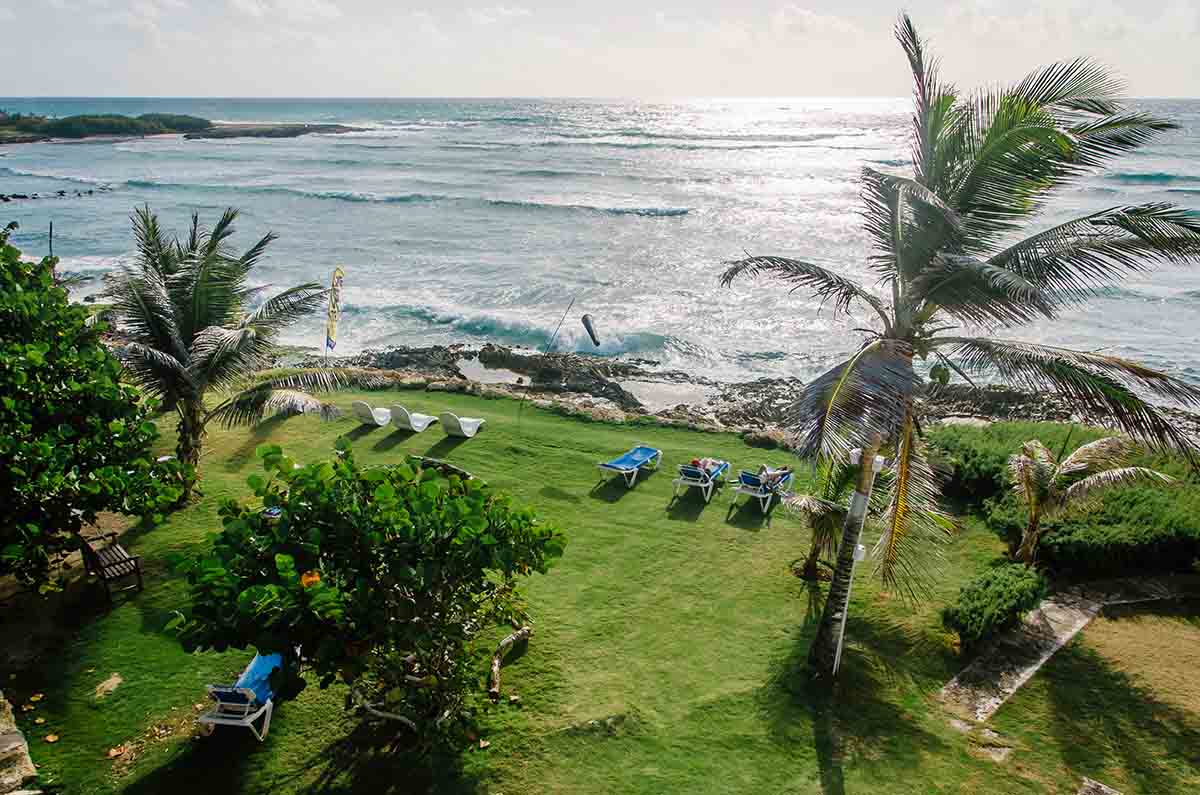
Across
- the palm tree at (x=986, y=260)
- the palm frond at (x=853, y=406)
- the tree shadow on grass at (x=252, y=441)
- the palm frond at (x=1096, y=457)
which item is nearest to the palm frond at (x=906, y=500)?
the palm tree at (x=986, y=260)

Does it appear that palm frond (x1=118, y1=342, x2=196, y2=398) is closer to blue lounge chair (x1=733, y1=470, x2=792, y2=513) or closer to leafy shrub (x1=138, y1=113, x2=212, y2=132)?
blue lounge chair (x1=733, y1=470, x2=792, y2=513)

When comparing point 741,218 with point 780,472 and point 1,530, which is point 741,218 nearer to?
point 780,472

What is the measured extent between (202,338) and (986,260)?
1075 cm

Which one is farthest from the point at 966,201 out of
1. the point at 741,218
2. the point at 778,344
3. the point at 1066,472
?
the point at 741,218

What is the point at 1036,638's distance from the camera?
30.3 ft

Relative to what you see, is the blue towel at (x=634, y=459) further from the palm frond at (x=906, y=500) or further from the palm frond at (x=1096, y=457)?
the palm frond at (x=1096, y=457)

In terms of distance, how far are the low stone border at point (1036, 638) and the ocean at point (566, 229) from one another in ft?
46.8

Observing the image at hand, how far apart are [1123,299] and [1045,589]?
26764mm

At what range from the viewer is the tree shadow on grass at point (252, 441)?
14.6 m

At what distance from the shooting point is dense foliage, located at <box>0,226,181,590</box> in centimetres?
817

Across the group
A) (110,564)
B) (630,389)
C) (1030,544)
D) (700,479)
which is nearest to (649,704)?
(700,479)

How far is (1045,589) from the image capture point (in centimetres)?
948

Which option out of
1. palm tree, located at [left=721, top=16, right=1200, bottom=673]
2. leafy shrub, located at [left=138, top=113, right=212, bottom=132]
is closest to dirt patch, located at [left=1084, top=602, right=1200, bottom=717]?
palm tree, located at [left=721, top=16, right=1200, bottom=673]

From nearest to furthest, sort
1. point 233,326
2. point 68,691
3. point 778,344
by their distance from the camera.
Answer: point 68,691 < point 233,326 < point 778,344
